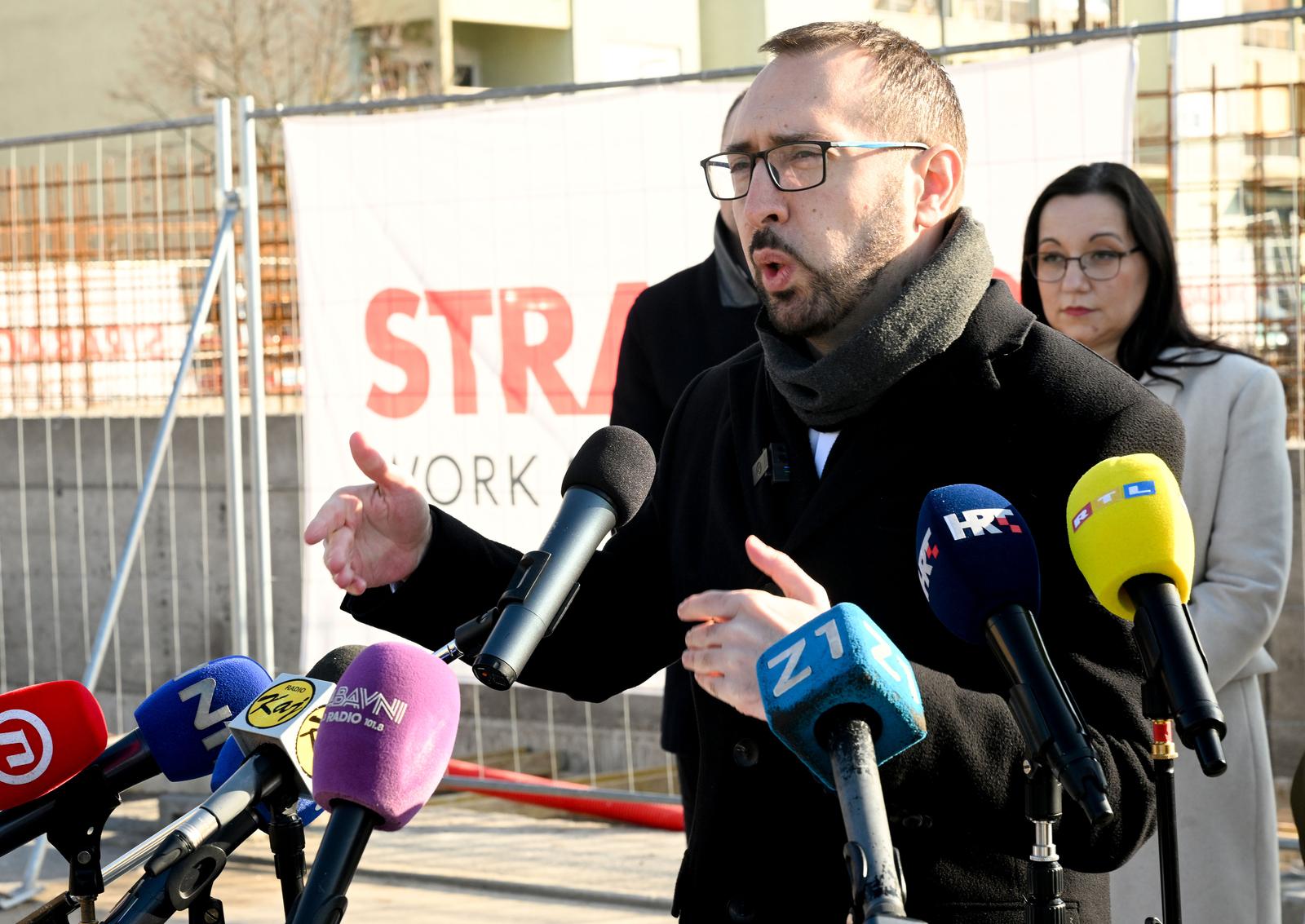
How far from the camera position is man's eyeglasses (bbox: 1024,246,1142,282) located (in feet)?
11.5

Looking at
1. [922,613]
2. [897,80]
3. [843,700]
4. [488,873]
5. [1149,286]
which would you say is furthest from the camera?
[488,873]

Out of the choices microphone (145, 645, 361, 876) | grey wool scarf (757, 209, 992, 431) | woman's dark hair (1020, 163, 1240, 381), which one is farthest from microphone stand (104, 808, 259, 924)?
woman's dark hair (1020, 163, 1240, 381)

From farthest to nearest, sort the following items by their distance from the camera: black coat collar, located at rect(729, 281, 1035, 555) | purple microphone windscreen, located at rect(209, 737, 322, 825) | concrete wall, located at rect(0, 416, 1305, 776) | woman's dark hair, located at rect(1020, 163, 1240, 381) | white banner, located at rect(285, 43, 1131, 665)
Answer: concrete wall, located at rect(0, 416, 1305, 776) < white banner, located at rect(285, 43, 1131, 665) < woman's dark hair, located at rect(1020, 163, 1240, 381) < black coat collar, located at rect(729, 281, 1035, 555) < purple microphone windscreen, located at rect(209, 737, 322, 825)

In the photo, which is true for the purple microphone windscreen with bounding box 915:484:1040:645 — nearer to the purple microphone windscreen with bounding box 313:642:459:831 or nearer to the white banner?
the purple microphone windscreen with bounding box 313:642:459:831

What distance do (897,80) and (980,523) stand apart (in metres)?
0.95

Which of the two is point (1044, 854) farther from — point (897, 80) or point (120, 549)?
point (120, 549)

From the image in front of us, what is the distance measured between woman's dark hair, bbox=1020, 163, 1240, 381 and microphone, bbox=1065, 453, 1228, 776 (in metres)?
1.94

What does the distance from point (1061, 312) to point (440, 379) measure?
2.32 meters

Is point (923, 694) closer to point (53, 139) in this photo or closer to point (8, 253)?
point (53, 139)

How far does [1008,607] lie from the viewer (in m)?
1.49

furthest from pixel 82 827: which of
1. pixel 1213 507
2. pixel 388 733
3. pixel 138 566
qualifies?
pixel 138 566

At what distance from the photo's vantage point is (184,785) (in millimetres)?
6398

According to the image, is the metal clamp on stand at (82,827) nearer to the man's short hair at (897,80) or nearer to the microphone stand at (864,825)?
the microphone stand at (864,825)

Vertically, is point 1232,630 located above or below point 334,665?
below
